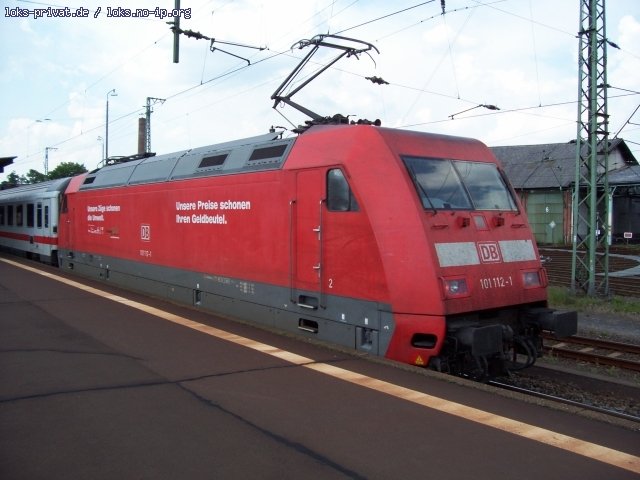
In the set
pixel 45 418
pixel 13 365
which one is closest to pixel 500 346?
pixel 45 418

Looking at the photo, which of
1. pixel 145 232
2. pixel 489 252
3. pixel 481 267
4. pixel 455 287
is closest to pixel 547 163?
pixel 145 232

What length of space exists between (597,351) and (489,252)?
4234 mm

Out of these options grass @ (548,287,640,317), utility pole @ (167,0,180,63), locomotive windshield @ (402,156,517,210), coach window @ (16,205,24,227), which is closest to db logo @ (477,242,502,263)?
locomotive windshield @ (402,156,517,210)

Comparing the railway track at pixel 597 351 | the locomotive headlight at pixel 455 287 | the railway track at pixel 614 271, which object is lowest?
the railway track at pixel 597 351

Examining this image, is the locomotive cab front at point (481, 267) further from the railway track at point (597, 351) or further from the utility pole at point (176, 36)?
the utility pole at point (176, 36)

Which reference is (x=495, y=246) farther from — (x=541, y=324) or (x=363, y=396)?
(x=363, y=396)

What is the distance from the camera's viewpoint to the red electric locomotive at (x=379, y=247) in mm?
6094

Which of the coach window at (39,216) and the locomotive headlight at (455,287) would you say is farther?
the coach window at (39,216)

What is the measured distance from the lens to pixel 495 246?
22.4ft

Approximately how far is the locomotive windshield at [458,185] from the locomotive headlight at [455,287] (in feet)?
2.81

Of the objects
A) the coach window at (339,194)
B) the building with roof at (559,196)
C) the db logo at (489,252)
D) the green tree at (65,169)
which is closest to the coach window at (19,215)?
the coach window at (339,194)

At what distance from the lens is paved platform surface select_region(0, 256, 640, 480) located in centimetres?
366

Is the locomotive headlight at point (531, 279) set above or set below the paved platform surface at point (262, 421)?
above

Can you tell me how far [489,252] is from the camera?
6699mm
